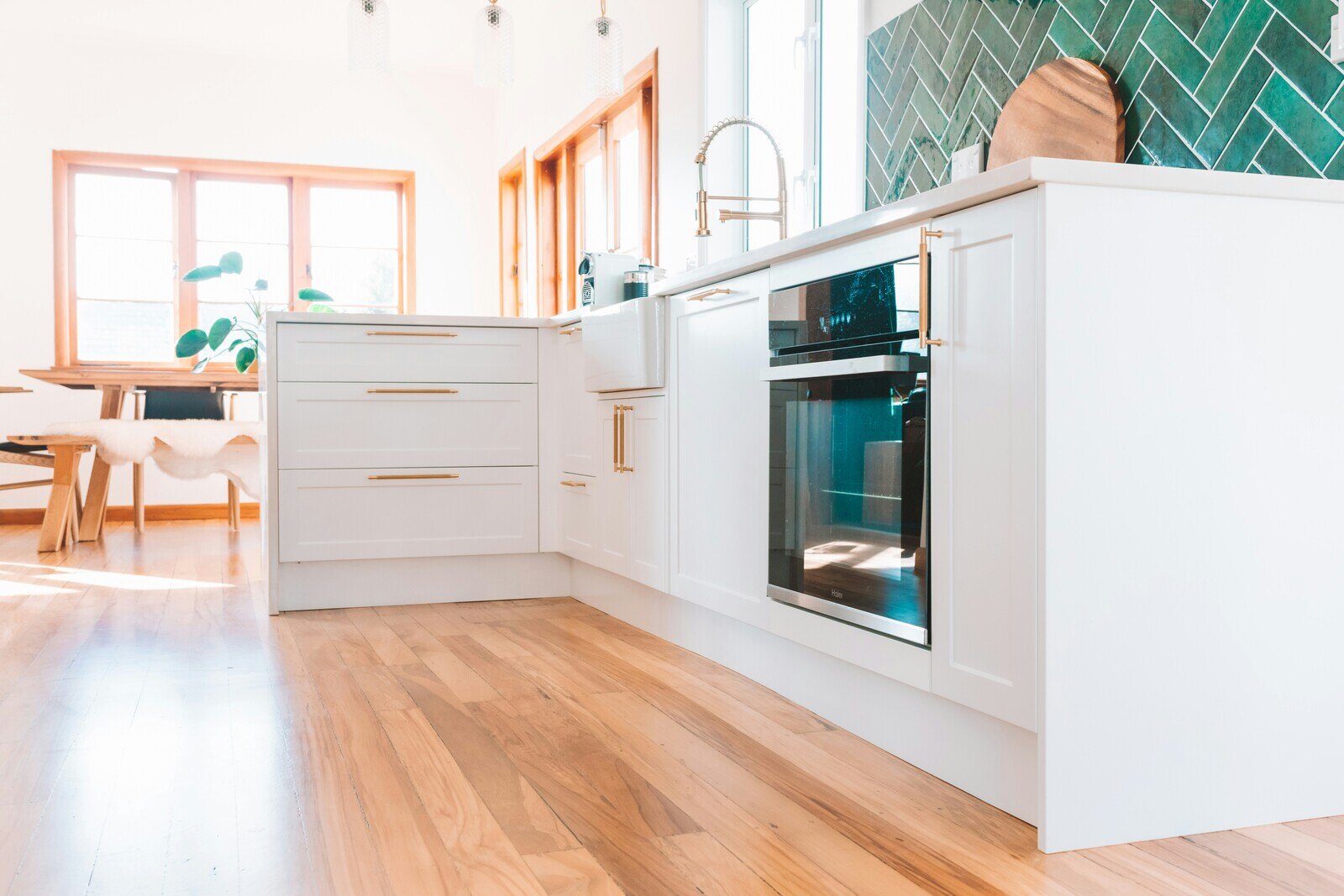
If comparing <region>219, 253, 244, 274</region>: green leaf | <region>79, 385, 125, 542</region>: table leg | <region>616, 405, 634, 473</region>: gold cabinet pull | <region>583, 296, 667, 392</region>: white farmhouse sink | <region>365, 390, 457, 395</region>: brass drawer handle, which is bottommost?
<region>79, 385, 125, 542</region>: table leg

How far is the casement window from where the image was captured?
6.51 metres

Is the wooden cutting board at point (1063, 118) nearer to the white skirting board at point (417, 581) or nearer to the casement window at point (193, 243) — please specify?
the white skirting board at point (417, 581)

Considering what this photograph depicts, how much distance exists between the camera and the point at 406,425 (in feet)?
11.2

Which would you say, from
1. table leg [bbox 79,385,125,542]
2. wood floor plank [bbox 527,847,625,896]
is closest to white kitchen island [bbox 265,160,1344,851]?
wood floor plank [bbox 527,847,625,896]

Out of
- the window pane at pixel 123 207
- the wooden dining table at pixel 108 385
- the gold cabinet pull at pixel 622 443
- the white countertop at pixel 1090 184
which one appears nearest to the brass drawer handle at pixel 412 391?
the gold cabinet pull at pixel 622 443

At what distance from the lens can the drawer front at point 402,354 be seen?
3.34 metres

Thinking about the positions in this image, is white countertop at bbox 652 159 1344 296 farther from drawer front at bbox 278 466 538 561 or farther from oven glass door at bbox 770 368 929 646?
drawer front at bbox 278 466 538 561

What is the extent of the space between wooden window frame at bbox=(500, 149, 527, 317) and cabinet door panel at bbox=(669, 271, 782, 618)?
13.5 ft

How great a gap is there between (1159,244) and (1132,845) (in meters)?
0.79

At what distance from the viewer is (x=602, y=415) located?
3172mm

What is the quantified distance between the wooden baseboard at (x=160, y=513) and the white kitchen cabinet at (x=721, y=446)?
14.9 ft

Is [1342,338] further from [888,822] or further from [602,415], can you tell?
[602,415]

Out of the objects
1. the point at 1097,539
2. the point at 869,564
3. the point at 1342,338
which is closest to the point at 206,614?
the point at 869,564

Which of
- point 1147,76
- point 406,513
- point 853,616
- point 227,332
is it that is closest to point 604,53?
point 406,513
